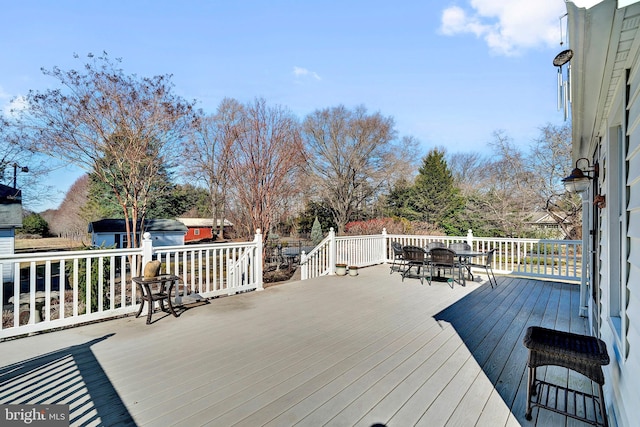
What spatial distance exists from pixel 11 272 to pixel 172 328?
35.8 ft

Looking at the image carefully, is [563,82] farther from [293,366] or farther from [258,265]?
[258,265]

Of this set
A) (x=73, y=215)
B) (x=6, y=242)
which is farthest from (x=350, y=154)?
(x=73, y=215)

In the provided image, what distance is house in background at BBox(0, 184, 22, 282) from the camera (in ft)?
31.0

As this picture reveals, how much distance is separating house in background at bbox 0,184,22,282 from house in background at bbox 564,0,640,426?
13.3m

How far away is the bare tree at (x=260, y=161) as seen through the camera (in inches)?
324

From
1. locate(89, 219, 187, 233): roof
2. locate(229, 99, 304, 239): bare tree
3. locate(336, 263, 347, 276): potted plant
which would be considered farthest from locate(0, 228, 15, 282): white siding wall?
locate(336, 263, 347, 276): potted plant

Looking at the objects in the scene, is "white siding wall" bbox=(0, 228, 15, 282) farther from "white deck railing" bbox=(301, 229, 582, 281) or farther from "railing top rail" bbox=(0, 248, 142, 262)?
"white deck railing" bbox=(301, 229, 582, 281)

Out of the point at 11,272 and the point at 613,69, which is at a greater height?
the point at 613,69

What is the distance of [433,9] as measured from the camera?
6793 mm

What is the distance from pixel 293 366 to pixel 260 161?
644 cm

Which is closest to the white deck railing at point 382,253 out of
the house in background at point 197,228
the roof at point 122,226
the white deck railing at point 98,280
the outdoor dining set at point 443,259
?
the outdoor dining set at point 443,259

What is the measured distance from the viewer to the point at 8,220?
9500 mm

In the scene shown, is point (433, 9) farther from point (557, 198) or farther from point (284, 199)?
point (557, 198)

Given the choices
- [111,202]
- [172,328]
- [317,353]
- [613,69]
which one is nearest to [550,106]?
[613,69]
